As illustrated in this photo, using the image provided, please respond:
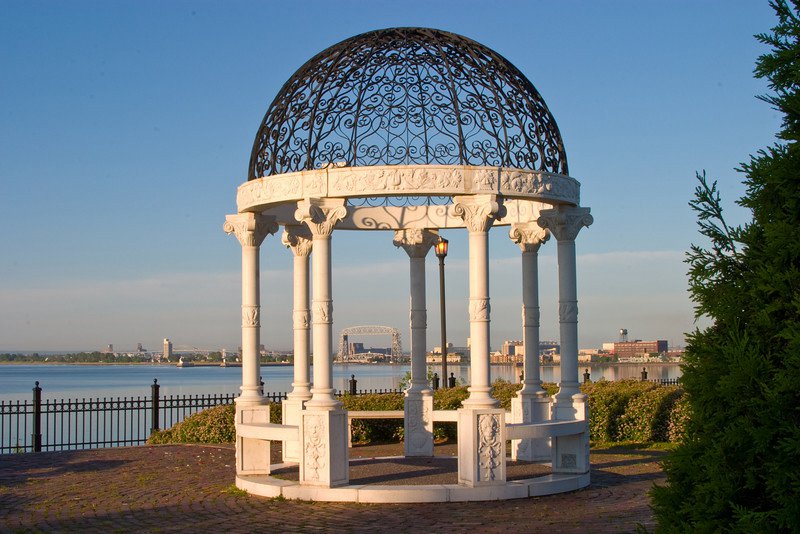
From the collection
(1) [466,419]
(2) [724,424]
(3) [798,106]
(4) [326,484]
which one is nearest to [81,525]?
(4) [326,484]

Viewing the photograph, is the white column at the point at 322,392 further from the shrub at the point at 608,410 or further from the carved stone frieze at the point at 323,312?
the shrub at the point at 608,410

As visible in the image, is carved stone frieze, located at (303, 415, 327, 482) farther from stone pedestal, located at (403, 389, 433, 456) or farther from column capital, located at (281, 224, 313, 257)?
column capital, located at (281, 224, 313, 257)

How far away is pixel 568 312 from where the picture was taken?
16.6 metres

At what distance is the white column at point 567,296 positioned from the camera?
54.5ft

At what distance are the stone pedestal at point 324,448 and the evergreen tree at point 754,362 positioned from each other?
8.52m

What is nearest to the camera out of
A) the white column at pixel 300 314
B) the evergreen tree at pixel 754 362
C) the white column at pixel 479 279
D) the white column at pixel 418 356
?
the evergreen tree at pixel 754 362

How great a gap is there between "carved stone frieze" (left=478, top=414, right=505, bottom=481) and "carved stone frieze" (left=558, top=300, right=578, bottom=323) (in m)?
2.95

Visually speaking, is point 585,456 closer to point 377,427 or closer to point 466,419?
point 466,419

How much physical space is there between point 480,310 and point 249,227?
453 cm

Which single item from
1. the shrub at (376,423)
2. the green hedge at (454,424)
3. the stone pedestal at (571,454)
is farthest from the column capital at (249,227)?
the green hedge at (454,424)

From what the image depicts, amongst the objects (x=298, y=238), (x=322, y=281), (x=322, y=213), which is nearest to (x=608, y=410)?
(x=298, y=238)

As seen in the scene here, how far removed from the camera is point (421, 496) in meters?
14.0

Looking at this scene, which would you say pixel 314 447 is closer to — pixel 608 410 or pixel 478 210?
pixel 478 210

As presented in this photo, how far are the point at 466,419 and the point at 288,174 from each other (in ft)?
15.5
